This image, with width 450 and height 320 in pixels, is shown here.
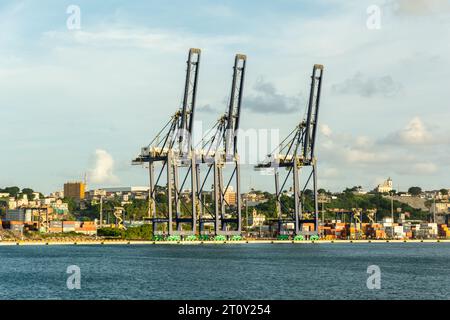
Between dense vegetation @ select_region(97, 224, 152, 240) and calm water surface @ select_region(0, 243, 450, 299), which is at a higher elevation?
dense vegetation @ select_region(97, 224, 152, 240)

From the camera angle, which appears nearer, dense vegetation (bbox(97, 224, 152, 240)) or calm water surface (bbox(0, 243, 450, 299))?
calm water surface (bbox(0, 243, 450, 299))

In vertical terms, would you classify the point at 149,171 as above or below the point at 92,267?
above

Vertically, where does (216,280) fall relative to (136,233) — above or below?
below

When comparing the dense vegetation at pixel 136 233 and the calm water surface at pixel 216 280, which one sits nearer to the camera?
the calm water surface at pixel 216 280

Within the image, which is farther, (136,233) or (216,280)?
(136,233)

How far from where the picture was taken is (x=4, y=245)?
167250 millimetres

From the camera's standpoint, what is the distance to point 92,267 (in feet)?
276

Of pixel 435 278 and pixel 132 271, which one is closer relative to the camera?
pixel 435 278

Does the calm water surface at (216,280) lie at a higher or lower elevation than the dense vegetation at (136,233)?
lower
